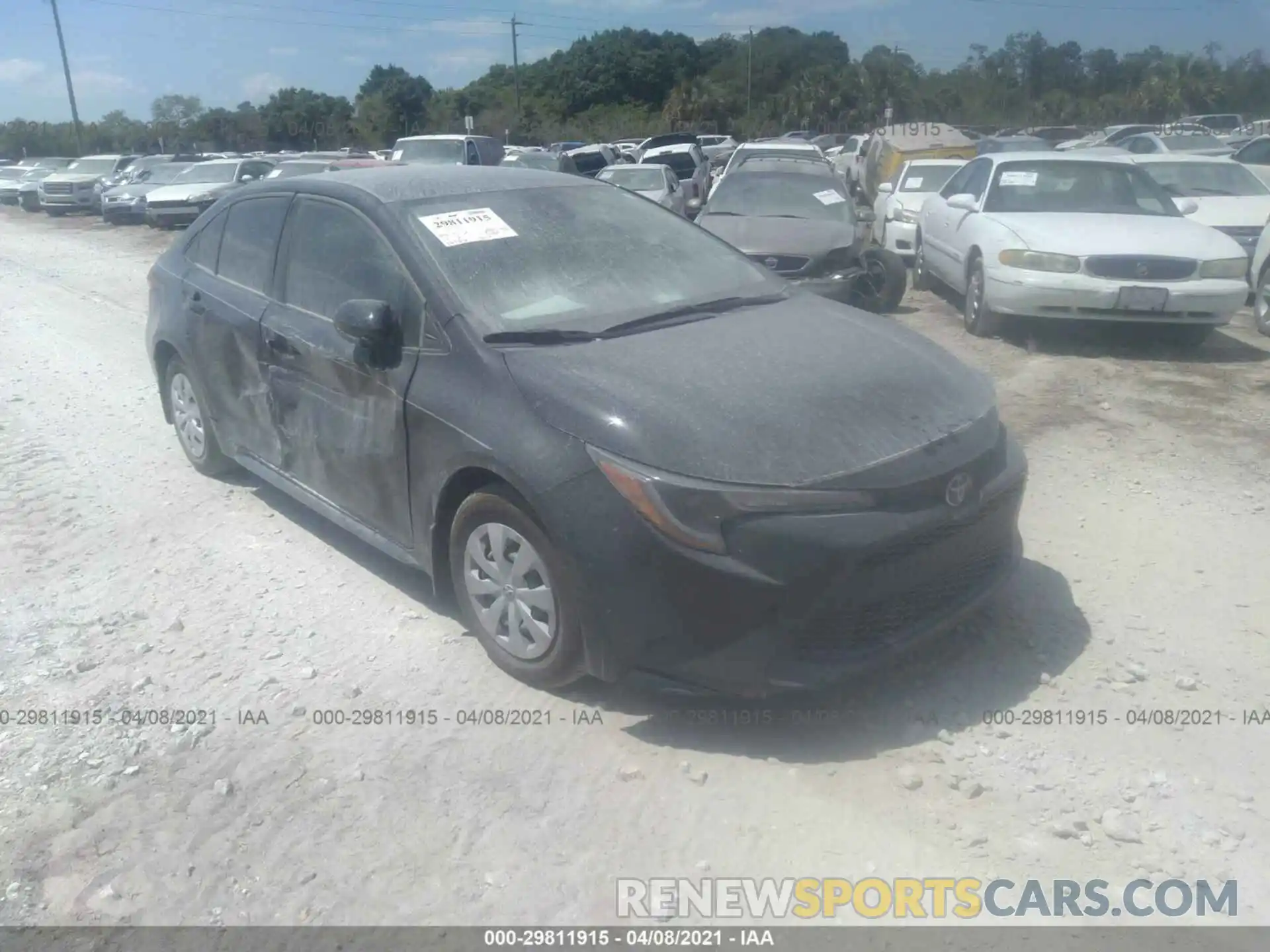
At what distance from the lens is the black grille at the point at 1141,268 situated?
319 inches

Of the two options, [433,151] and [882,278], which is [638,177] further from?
[882,278]

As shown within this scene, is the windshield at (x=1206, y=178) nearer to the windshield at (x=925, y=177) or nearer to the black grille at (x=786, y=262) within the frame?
the windshield at (x=925, y=177)

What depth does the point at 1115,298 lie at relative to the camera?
26.6 feet

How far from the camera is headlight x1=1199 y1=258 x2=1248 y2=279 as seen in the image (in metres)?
8.09

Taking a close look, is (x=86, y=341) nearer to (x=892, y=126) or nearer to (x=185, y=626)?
(x=185, y=626)

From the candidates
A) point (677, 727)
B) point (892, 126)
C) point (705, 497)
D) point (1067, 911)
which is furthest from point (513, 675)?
point (892, 126)

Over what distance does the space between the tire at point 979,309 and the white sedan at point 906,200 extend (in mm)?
3469

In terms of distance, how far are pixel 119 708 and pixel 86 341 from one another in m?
7.71

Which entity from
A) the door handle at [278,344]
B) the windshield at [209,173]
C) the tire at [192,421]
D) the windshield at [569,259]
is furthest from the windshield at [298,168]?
the windshield at [569,259]

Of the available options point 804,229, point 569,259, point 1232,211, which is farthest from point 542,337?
point 1232,211

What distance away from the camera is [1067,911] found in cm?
279

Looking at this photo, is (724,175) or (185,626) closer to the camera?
(185,626)

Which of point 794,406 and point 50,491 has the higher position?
point 794,406

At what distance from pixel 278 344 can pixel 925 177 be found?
38.8 feet
